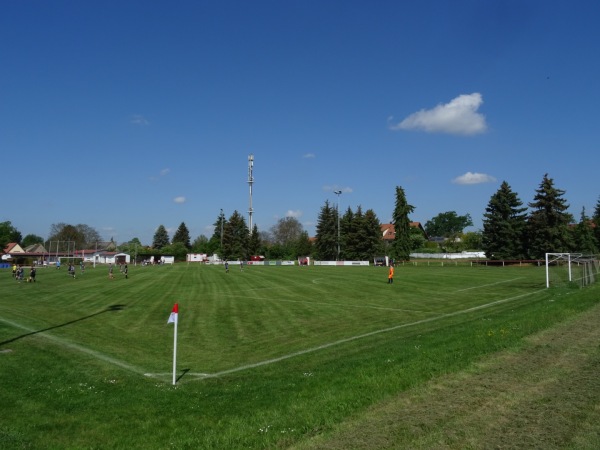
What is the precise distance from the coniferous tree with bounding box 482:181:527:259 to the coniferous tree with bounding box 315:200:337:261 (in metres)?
36.8

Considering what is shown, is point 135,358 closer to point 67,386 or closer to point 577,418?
point 67,386

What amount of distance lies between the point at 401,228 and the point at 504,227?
2144 centimetres

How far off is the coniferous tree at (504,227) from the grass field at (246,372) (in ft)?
184

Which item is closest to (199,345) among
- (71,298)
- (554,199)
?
(71,298)

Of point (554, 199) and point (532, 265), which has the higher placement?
point (554, 199)

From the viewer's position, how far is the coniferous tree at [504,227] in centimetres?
7438

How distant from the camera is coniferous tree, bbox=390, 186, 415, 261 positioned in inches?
3543

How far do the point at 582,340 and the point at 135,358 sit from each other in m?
12.0

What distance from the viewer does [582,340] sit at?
10.6 m

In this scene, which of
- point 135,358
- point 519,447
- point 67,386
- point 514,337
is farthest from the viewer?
point 135,358

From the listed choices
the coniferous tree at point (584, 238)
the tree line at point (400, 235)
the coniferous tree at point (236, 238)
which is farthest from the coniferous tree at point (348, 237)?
the coniferous tree at point (584, 238)

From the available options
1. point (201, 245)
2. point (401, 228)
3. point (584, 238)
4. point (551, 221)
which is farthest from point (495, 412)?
point (201, 245)

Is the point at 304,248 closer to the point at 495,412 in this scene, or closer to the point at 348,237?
the point at 348,237

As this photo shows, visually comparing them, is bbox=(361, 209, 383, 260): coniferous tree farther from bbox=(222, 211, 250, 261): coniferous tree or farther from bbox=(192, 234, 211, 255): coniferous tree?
bbox=(192, 234, 211, 255): coniferous tree
